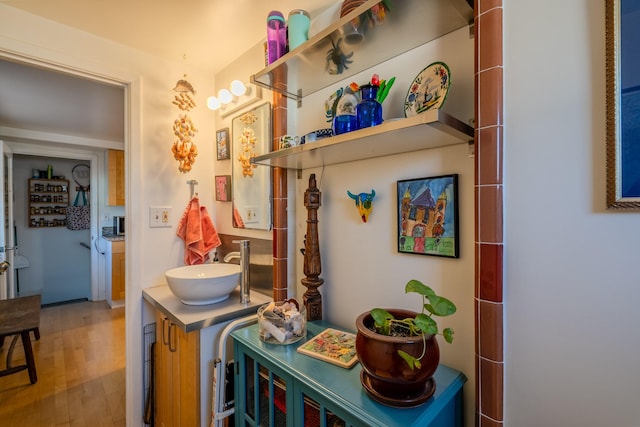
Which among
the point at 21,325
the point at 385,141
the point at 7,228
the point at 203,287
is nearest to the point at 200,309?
the point at 203,287

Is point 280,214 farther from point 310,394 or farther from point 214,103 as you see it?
point 214,103

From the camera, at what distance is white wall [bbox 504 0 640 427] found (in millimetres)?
621

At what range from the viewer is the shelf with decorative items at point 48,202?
3.87 meters

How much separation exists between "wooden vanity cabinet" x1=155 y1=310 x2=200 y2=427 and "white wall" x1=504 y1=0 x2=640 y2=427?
115cm

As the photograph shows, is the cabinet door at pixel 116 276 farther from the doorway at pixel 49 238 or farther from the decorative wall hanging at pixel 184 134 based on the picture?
the decorative wall hanging at pixel 184 134

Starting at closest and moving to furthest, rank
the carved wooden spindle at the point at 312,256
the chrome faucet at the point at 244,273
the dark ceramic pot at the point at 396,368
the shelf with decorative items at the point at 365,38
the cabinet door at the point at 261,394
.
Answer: the dark ceramic pot at the point at 396,368
the shelf with decorative items at the point at 365,38
the cabinet door at the point at 261,394
the carved wooden spindle at the point at 312,256
the chrome faucet at the point at 244,273

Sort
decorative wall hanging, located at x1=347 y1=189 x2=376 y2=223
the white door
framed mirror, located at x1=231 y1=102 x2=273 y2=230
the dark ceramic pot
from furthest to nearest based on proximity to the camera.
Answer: the white door
framed mirror, located at x1=231 y1=102 x2=273 y2=230
decorative wall hanging, located at x1=347 y1=189 x2=376 y2=223
the dark ceramic pot

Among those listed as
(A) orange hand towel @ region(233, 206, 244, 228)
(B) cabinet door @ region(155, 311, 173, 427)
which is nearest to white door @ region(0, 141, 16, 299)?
(B) cabinet door @ region(155, 311, 173, 427)

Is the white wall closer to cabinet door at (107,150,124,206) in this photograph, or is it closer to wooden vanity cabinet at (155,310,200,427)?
wooden vanity cabinet at (155,310,200,427)

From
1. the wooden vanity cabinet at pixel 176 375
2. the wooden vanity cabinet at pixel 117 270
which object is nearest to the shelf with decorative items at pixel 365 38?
the wooden vanity cabinet at pixel 176 375

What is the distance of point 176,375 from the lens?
54.3 inches

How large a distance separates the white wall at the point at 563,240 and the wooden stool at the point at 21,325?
285cm

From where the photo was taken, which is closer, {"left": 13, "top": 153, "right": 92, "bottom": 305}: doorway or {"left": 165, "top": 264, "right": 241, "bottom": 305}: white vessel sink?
{"left": 165, "top": 264, "right": 241, "bottom": 305}: white vessel sink

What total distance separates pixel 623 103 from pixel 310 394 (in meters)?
1.01
